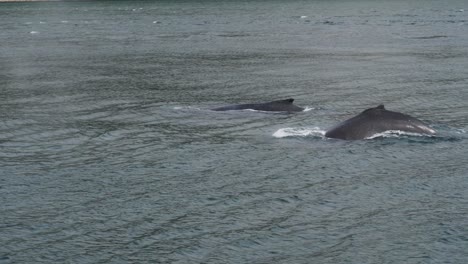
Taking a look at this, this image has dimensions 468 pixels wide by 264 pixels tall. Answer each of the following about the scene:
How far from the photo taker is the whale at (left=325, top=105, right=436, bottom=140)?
2458 centimetres

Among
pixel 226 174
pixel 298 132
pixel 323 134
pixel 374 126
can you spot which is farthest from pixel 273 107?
pixel 226 174

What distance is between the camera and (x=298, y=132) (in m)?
25.9

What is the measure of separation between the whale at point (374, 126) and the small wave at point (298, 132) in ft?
1.66

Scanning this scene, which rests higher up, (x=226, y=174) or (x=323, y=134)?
(x=226, y=174)

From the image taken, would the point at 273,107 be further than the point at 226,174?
Yes

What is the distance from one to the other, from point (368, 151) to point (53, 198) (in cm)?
871

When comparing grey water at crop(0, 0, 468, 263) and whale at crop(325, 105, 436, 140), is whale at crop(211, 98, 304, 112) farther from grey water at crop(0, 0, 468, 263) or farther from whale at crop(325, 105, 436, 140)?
whale at crop(325, 105, 436, 140)

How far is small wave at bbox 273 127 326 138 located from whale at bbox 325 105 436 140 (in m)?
0.51

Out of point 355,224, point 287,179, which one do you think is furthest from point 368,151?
point 355,224

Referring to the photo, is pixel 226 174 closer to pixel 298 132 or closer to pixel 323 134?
pixel 323 134

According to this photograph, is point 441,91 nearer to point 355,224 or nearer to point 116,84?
point 116,84

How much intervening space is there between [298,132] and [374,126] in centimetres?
243

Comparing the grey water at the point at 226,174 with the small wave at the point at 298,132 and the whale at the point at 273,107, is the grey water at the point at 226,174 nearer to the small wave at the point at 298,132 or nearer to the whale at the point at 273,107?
the small wave at the point at 298,132

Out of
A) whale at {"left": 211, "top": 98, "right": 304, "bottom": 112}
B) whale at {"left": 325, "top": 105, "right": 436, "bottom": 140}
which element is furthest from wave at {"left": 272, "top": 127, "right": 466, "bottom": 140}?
whale at {"left": 211, "top": 98, "right": 304, "bottom": 112}
